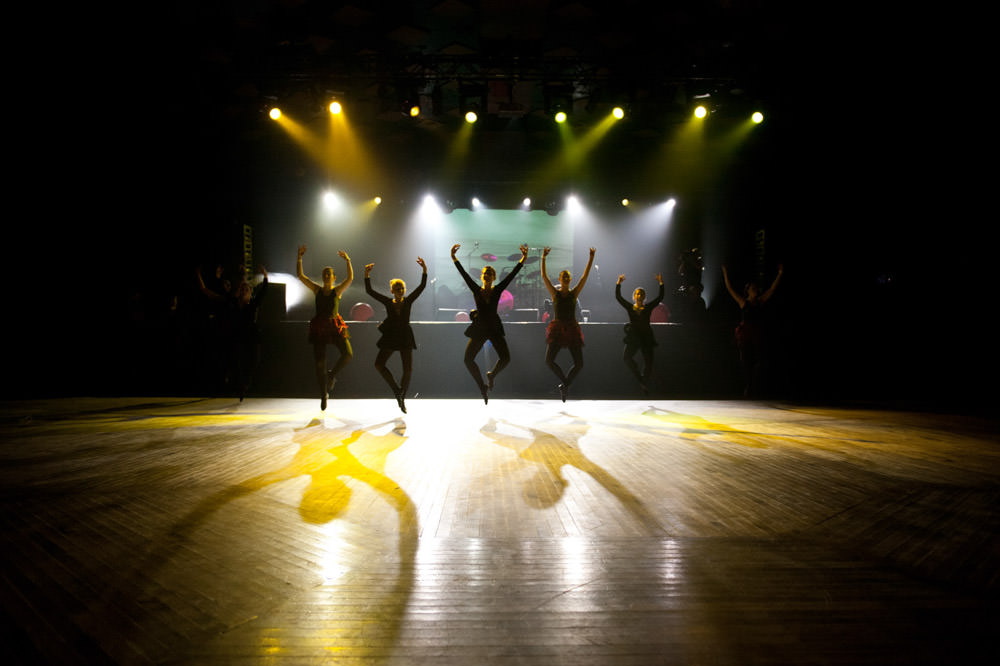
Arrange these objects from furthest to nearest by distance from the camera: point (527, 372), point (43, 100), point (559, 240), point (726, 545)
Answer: point (559, 240)
point (527, 372)
point (43, 100)
point (726, 545)

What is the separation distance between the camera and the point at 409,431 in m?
5.38

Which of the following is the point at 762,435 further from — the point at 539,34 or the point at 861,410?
the point at 539,34

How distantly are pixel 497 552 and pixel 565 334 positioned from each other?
4591mm

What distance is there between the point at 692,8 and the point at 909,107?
16.4 feet

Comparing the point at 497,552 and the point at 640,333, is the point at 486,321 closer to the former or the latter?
the point at 640,333

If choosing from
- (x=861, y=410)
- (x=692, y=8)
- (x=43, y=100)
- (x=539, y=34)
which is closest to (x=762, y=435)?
(x=861, y=410)

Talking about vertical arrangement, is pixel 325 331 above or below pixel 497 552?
above

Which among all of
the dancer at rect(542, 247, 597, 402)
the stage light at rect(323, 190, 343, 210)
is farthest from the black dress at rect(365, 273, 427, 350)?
the stage light at rect(323, 190, 343, 210)

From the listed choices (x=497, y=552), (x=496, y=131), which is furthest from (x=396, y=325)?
(x=496, y=131)

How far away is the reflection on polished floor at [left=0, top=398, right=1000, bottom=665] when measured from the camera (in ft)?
5.56

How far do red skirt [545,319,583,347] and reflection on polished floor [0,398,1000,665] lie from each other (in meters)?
2.13

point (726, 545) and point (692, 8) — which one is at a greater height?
point (692, 8)

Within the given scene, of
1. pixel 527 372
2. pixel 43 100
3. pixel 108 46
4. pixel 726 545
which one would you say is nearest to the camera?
pixel 726 545

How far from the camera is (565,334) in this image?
674cm
